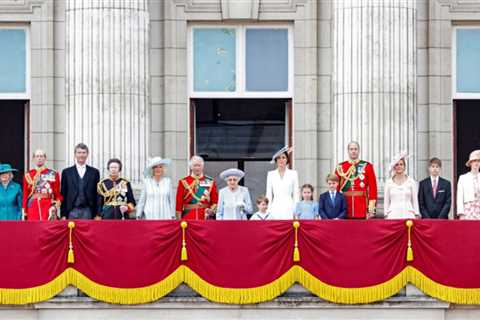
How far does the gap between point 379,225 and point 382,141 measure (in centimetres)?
443

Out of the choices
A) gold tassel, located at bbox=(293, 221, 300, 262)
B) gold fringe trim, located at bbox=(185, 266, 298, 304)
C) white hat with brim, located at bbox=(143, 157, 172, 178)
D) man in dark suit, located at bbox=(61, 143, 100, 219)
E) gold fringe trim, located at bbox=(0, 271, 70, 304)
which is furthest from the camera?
man in dark suit, located at bbox=(61, 143, 100, 219)

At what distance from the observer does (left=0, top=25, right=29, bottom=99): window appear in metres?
40.0

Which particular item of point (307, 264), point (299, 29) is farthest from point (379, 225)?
point (299, 29)

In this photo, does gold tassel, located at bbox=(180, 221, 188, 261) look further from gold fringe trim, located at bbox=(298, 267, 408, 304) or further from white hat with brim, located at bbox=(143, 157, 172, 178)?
gold fringe trim, located at bbox=(298, 267, 408, 304)

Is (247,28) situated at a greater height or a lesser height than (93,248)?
greater

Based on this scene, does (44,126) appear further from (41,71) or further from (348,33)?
(348,33)

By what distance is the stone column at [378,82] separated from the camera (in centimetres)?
3778

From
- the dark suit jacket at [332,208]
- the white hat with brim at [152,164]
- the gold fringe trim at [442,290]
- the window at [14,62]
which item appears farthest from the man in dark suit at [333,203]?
the window at [14,62]

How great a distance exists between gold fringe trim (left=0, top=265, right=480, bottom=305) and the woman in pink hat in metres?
1.72

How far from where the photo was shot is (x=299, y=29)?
4006cm

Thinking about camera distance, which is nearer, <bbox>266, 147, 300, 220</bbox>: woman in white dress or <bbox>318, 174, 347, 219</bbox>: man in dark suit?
<bbox>318, 174, 347, 219</bbox>: man in dark suit

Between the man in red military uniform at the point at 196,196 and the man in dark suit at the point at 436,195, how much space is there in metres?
3.77

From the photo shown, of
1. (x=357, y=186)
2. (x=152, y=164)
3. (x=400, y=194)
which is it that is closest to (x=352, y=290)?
(x=400, y=194)

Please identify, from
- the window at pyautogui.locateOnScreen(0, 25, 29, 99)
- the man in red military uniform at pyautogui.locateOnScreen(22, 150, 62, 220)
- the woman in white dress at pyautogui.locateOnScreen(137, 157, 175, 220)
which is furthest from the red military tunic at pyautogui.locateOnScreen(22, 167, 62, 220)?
the window at pyautogui.locateOnScreen(0, 25, 29, 99)
